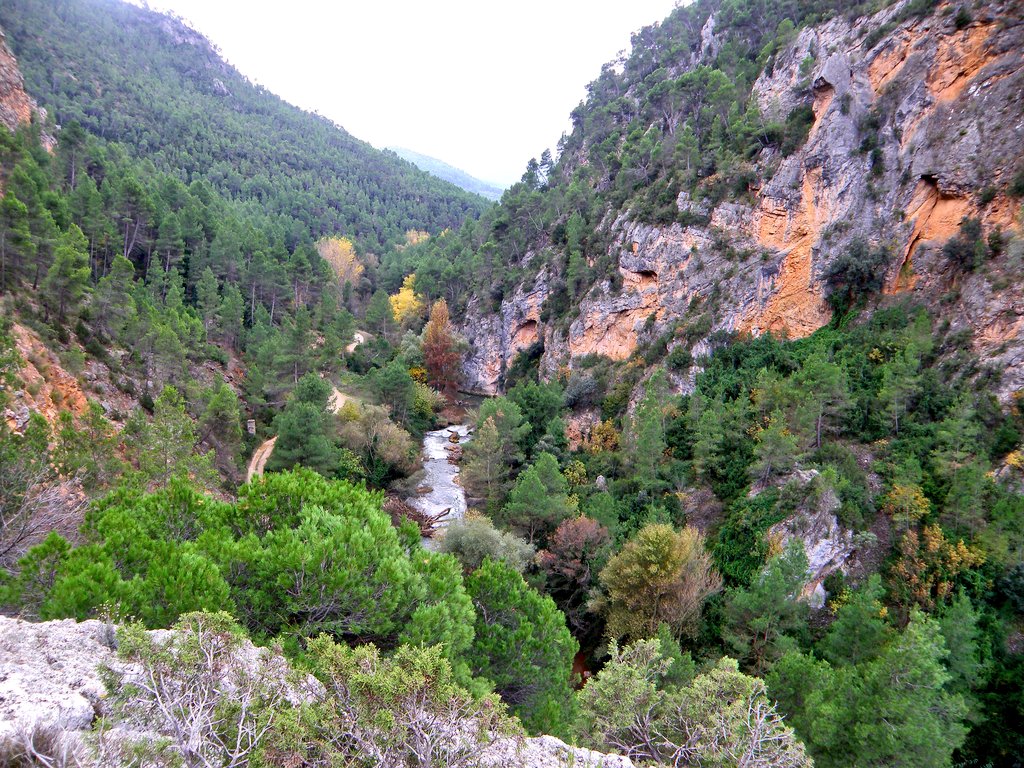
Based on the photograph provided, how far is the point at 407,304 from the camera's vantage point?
68.1 m

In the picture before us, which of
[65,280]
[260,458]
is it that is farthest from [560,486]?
[65,280]

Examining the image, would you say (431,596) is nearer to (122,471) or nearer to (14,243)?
(122,471)

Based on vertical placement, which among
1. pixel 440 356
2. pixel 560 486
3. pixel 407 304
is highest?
pixel 560 486

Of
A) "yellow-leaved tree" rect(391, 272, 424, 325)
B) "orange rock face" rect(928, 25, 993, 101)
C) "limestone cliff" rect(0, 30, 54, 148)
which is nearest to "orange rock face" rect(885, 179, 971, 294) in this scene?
"orange rock face" rect(928, 25, 993, 101)

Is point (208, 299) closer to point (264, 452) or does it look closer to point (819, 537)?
point (264, 452)

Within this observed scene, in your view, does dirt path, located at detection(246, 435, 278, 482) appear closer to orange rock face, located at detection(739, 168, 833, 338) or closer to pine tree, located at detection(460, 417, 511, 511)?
pine tree, located at detection(460, 417, 511, 511)

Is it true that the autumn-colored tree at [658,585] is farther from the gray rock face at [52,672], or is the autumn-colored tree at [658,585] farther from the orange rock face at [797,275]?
the orange rock face at [797,275]

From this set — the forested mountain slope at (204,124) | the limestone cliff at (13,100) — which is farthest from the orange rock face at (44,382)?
the forested mountain slope at (204,124)

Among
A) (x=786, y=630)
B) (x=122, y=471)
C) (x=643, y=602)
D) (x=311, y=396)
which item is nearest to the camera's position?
(x=122, y=471)

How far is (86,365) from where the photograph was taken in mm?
25812

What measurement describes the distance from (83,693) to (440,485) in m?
32.0

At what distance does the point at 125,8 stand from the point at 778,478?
668 feet

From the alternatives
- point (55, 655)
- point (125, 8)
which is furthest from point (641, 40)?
point (125, 8)

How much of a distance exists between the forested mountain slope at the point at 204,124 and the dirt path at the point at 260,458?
193ft
